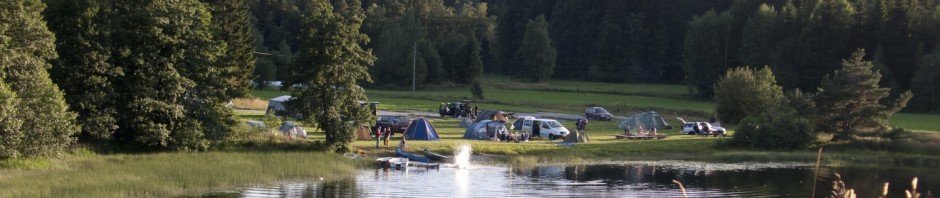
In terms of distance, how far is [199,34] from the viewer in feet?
141

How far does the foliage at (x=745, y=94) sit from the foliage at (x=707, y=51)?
38.4 metres

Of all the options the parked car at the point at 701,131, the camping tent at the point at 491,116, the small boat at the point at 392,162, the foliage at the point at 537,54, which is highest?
the foliage at the point at 537,54

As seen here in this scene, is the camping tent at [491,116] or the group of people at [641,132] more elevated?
the camping tent at [491,116]

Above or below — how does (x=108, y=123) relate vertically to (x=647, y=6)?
below

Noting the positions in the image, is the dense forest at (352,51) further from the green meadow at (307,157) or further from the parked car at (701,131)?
the parked car at (701,131)

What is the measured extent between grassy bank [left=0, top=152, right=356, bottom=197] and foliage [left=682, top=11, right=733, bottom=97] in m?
73.2

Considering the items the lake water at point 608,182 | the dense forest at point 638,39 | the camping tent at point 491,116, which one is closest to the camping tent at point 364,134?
the lake water at point 608,182

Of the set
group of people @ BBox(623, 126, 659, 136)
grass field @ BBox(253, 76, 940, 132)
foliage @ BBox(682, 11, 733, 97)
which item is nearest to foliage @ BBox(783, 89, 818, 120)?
group of people @ BBox(623, 126, 659, 136)

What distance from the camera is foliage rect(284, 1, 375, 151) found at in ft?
146

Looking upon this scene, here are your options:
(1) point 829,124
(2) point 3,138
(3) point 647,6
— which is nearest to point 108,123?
(2) point 3,138

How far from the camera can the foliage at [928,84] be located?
278ft

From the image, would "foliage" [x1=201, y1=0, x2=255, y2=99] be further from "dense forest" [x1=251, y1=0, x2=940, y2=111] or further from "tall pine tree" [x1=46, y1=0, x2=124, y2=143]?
"tall pine tree" [x1=46, y1=0, x2=124, y2=143]

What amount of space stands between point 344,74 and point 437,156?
5.30 m

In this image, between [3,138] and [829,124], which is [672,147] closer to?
[829,124]
